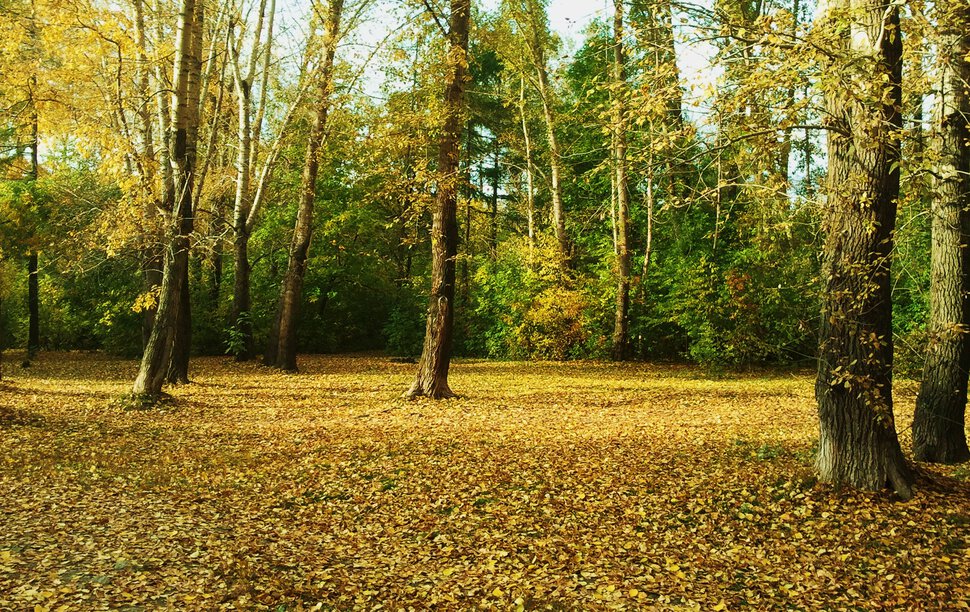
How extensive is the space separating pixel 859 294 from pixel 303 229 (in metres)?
13.3

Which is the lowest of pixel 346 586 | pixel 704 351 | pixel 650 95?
pixel 346 586

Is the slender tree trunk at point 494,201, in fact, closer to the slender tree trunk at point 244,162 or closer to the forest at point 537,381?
the forest at point 537,381

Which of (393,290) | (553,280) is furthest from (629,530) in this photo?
(393,290)

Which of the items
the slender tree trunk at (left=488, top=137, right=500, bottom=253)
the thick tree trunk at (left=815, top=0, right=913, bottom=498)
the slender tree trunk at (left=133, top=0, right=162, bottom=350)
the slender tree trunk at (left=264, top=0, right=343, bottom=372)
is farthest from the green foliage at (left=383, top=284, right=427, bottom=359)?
the thick tree trunk at (left=815, top=0, right=913, bottom=498)

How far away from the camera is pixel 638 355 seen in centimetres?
2089

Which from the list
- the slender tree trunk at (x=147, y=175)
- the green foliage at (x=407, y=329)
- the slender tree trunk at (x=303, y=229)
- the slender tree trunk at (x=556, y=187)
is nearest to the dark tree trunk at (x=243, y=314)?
the slender tree trunk at (x=303, y=229)

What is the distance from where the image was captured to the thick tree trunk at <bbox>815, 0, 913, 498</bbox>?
5418mm

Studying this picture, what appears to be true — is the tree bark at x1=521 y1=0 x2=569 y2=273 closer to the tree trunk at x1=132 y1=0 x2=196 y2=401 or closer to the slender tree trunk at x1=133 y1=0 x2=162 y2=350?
the slender tree trunk at x1=133 y1=0 x2=162 y2=350

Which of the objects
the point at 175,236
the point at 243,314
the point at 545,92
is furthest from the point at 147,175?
the point at 545,92

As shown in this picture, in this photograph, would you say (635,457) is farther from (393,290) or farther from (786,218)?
(393,290)

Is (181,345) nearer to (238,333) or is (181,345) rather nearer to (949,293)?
(238,333)

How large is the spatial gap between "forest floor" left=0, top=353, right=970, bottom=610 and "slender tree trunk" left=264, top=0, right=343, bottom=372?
6.50 meters

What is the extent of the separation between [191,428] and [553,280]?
13240 mm

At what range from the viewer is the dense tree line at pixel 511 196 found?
548 cm
